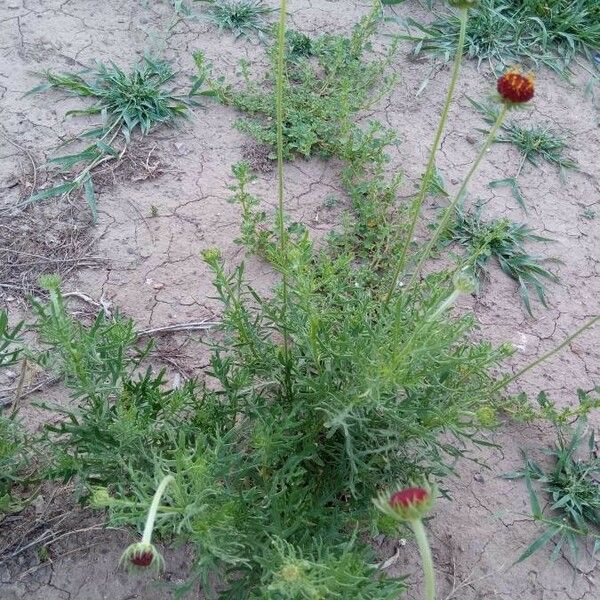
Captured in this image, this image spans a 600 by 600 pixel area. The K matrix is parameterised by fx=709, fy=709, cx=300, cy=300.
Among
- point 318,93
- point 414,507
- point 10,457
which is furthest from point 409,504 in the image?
point 318,93

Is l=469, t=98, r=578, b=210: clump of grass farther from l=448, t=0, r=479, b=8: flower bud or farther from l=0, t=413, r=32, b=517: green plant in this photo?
l=0, t=413, r=32, b=517: green plant

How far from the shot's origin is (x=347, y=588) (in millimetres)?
1406

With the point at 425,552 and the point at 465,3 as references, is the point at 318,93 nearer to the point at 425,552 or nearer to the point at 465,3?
the point at 465,3

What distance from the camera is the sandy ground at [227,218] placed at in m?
1.98

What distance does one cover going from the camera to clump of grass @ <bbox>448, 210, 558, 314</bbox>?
2.72 meters

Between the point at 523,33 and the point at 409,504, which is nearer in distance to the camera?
the point at 409,504

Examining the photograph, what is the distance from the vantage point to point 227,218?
280 centimetres

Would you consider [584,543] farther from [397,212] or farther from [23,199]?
[23,199]

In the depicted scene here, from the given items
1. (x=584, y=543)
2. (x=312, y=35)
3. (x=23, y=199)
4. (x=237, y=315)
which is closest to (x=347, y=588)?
(x=237, y=315)

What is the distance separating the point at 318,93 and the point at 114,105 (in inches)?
35.6

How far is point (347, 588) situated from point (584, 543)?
1.02 meters

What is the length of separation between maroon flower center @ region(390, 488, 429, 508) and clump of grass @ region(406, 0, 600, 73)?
2870 millimetres

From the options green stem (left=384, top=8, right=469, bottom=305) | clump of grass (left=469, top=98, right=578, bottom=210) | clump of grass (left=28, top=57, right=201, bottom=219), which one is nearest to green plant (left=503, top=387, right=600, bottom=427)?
green stem (left=384, top=8, right=469, bottom=305)

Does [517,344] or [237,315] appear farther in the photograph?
[517,344]
